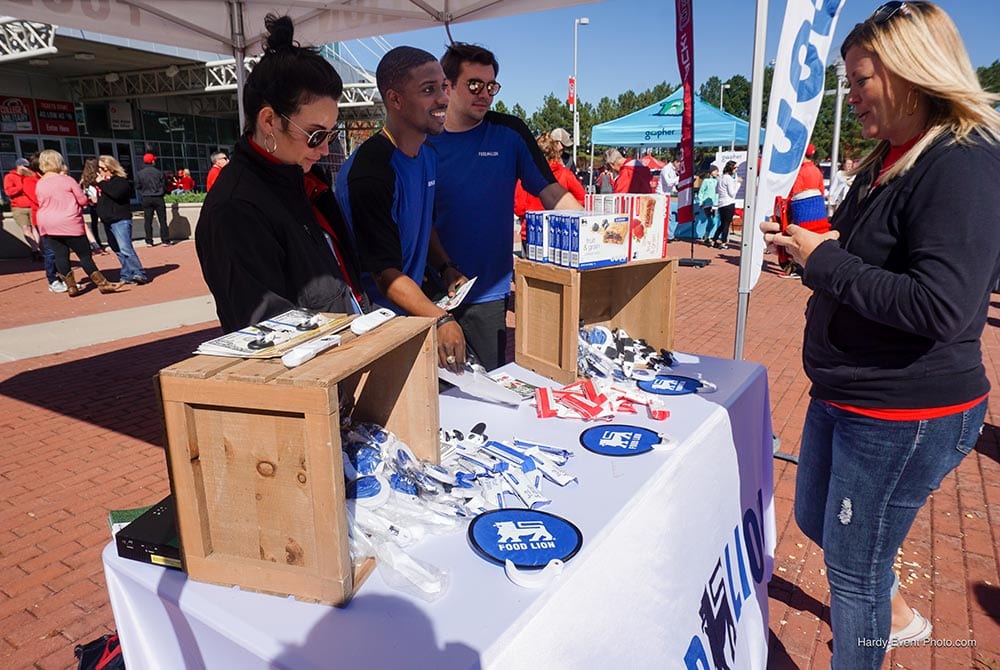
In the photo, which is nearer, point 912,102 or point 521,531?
point 521,531

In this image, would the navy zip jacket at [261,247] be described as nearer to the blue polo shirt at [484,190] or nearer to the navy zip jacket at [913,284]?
the blue polo shirt at [484,190]

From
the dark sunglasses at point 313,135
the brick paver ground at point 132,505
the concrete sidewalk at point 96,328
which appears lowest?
the brick paver ground at point 132,505

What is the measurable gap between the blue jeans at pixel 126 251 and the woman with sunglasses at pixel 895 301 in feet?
32.9

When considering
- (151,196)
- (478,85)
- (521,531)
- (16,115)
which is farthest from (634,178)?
(16,115)

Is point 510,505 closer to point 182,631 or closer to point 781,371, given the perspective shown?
point 182,631

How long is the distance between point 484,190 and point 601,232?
0.83 metres

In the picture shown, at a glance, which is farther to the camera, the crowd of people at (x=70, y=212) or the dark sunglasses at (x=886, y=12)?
the crowd of people at (x=70, y=212)

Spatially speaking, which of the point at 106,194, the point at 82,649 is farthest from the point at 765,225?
the point at 106,194

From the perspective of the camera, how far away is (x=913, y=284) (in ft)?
4.57

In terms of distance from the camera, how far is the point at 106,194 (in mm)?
9422

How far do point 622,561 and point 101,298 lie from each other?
Answer: 9501 mm

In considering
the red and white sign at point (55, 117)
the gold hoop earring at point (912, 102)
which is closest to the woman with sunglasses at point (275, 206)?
the gold hoop earring at point (912, 102)

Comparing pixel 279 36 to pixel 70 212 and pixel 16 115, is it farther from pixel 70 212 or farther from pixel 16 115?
pixel 16 115

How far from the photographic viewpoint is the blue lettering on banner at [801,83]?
3.00 metres
